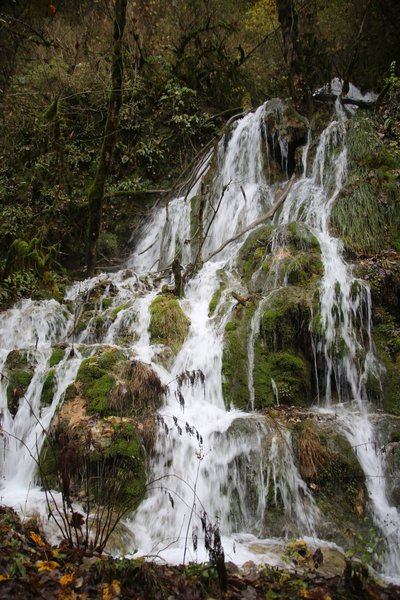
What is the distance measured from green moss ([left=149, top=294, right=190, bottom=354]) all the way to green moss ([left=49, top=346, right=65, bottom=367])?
1.44 m

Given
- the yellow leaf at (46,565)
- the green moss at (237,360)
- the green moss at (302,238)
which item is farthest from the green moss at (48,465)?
the green moss at (302,238)

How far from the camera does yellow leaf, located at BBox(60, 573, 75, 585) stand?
10.1 ft

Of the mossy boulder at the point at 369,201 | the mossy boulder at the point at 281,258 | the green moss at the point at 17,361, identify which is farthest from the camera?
the mossy boulder at the point at 369,201

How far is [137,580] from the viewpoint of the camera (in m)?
3.28

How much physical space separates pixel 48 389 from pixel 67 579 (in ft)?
12.5

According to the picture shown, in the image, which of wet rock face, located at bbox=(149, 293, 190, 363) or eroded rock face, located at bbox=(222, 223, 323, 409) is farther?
wet rock face, located at bbox=(149, 293, 190, 363)

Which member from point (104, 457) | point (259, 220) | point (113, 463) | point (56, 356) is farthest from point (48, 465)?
point (259, 220)

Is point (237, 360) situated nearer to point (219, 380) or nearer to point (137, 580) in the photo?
point (219, 380)

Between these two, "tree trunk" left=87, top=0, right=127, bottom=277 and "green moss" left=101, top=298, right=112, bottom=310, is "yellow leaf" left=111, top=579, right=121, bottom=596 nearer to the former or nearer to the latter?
"green moss" left=101, top=298, right=112, bottom=310

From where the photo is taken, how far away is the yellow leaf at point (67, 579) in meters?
3.07

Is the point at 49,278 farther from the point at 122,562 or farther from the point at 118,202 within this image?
the point at 122,562

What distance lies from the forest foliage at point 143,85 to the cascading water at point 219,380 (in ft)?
6.89

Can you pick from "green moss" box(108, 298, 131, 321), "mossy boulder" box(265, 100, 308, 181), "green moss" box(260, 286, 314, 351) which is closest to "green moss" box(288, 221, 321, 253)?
"green moss" box(260, 286, 314, 351)

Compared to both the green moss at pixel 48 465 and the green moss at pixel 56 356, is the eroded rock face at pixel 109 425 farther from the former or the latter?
the green moss at pixel 56 356
